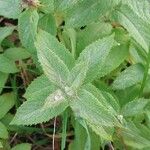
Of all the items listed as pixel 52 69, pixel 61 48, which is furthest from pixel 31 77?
Answer: pixel 52 69

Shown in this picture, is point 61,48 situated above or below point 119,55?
above

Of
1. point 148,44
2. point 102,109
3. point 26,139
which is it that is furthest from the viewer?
point 26,139

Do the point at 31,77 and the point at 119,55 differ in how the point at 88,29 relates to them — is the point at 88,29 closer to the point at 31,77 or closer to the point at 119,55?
the point at 119,55

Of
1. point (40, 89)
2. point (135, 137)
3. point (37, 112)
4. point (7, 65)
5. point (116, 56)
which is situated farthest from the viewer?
point (7, 65)

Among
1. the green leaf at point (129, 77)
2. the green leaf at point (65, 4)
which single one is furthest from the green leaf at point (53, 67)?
the green leaf at point (129, 77)

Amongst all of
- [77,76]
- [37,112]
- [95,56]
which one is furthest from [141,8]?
[37,112]

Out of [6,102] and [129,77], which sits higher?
[6,102]

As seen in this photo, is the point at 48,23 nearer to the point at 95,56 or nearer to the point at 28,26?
the point at 28,26
